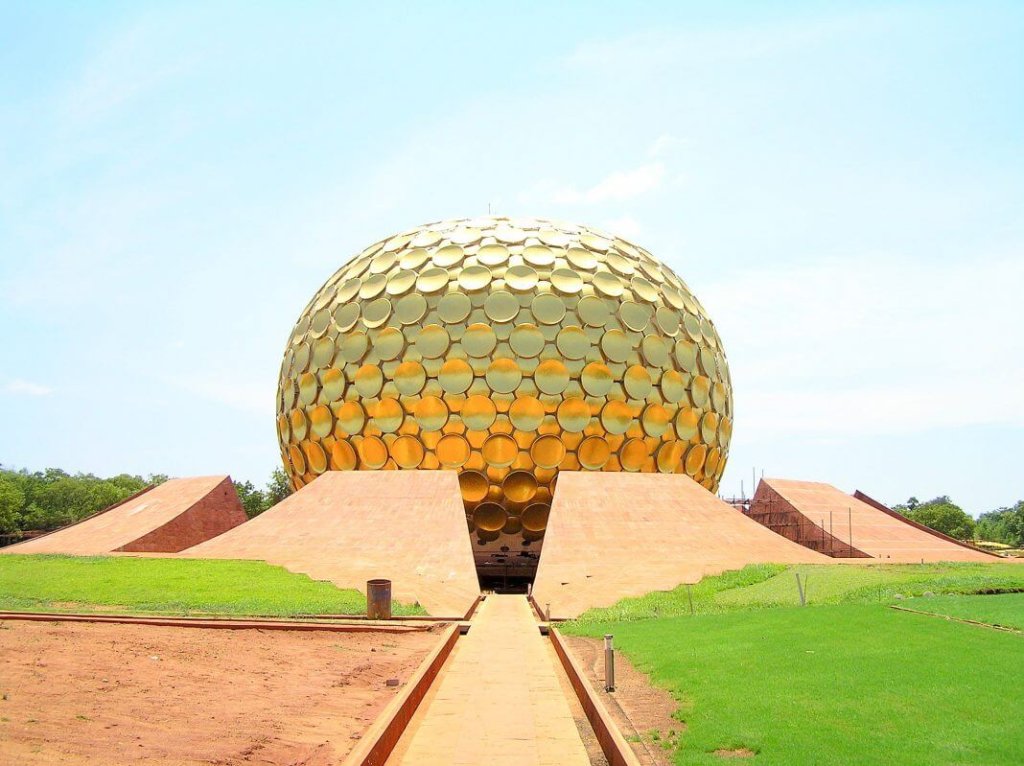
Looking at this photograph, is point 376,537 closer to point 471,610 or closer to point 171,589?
point 471,610

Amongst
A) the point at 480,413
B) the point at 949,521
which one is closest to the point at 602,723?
the point at 480,413

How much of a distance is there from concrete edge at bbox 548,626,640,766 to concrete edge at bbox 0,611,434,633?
360cm

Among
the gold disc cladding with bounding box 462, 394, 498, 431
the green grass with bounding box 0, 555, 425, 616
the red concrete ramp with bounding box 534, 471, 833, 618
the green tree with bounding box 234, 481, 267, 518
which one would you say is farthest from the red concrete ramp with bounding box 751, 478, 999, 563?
the green tree with bounding box 234, 481, 267, 518

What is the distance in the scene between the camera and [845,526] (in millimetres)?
25016

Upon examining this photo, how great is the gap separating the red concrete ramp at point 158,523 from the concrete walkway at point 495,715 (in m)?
14.4

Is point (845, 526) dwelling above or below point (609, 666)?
above

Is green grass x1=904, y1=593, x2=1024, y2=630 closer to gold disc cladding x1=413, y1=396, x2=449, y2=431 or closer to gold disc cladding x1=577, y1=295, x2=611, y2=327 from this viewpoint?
gold disc cladding x1=577, y1=295, x2=611, y2=327

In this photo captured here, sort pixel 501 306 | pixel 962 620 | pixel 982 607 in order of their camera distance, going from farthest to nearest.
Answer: pixel 501 306
pixel 982 607
pixel 962 620

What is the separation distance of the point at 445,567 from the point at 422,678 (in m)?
9.55

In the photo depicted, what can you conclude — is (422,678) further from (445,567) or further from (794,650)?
(445,567)

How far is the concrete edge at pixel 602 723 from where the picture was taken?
5719 mm

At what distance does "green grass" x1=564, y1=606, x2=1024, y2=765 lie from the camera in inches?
209

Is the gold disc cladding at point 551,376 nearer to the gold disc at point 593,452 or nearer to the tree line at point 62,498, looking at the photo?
the gold disc at point 593,452

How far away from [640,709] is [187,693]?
381 centimetres
